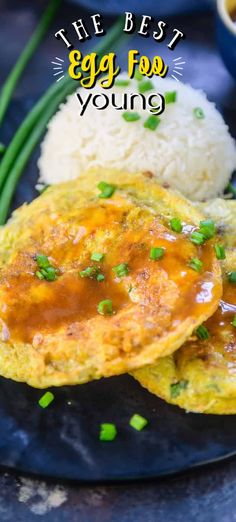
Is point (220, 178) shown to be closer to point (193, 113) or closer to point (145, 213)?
point (193, 113)

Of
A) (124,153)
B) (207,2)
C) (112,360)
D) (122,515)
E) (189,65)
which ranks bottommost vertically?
(122,515)

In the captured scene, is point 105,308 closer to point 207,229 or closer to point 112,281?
point 112,281

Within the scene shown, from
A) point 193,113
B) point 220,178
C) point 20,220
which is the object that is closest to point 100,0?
point 193,113

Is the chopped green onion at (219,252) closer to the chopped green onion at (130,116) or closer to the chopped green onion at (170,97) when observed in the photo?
the chopped green onion at (130,116)

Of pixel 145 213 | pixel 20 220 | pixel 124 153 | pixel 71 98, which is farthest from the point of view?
pixel 71 98

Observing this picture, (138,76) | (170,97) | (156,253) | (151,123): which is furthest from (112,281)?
(138,76)

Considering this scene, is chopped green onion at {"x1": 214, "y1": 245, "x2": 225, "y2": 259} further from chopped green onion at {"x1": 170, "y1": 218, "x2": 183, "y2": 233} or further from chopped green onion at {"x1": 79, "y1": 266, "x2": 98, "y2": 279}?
chopped green onion at {"x1": 79, "y1": 266, "x2": 98, "y2": 279}
